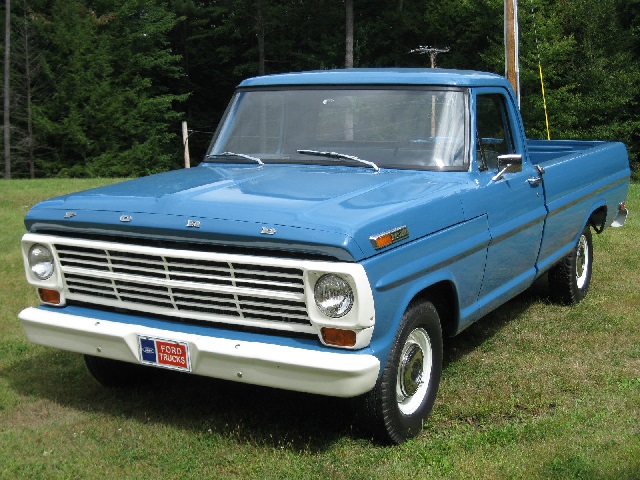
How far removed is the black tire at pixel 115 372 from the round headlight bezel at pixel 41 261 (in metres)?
0.70

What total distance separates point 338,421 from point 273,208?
4.68 feet

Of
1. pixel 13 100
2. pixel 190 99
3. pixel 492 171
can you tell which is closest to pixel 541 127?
pixel 190 99

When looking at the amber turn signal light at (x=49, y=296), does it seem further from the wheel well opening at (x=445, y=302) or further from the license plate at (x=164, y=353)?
the wheel well opening at (x=445, y=302)

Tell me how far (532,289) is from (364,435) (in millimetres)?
4046

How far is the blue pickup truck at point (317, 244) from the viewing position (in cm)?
414

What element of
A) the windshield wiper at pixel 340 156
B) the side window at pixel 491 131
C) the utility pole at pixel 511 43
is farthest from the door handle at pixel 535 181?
the utility pole at pixel 511 43

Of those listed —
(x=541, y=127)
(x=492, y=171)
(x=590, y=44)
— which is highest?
(x=492, y=171)

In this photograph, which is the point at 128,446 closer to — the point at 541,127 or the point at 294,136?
the point at 294,136

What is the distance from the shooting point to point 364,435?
15.3 ft

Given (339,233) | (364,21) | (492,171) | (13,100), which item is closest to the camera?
(339,233)

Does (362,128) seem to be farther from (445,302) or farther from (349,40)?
(349,40)

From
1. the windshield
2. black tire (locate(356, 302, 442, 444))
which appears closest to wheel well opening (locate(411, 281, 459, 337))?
black tire (locate(356, 302, 442, 444))

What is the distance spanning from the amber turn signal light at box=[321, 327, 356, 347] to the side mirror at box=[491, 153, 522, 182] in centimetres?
192

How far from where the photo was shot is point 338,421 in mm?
4992
